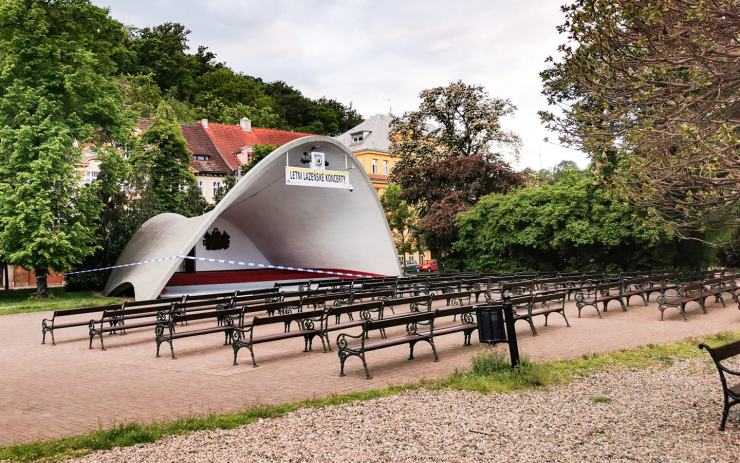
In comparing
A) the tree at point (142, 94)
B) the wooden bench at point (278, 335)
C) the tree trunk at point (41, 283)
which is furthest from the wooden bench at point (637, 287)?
the tree at point (142, 94)

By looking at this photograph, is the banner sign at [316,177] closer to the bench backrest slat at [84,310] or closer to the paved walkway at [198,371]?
the bench backrest slat at [84,310]

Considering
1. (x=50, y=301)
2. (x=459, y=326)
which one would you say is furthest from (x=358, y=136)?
(x=459, y=326)

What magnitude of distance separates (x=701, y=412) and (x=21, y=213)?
2359 centimetres

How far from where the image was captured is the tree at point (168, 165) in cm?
3597

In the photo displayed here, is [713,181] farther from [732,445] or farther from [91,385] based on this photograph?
[91,385]

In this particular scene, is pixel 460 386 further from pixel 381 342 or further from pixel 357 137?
pixel 357 137

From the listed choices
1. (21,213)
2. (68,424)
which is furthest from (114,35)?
(68,424)

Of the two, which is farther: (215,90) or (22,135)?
(215,90)

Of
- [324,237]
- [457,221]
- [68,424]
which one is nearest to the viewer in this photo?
[68,424]

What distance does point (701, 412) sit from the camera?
221 inches

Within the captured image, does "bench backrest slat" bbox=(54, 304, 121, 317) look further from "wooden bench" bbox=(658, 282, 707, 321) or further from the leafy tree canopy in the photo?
the leafy tree canopy

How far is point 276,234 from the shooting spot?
3005 centimetres

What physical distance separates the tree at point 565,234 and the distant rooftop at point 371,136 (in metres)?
27.3

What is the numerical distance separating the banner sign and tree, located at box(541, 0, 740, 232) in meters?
14.6
